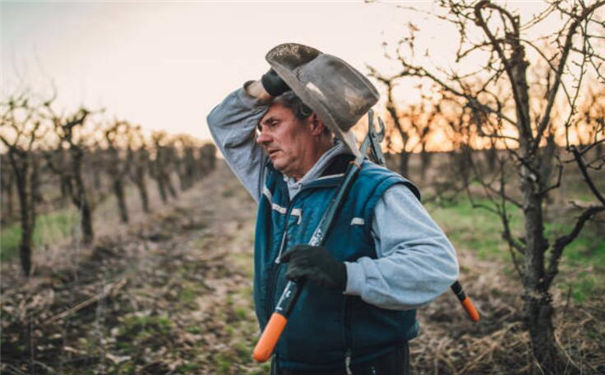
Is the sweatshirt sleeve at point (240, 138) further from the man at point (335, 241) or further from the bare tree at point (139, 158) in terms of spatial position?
the bare tree at point (139, 158)

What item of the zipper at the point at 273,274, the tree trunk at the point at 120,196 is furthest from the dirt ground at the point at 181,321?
the tree trunk at the point at 120,196

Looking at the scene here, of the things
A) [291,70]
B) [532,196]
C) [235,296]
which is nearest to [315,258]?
[291,70]

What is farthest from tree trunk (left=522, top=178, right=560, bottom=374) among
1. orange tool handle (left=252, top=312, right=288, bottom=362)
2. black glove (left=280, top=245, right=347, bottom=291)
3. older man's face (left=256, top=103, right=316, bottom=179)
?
orange tool handle (left=252, top=312, right=288, bottom=362)

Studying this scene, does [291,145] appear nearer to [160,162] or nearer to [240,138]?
[240,138]

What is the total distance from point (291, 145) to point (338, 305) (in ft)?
2.72

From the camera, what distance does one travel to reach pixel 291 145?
2.14m

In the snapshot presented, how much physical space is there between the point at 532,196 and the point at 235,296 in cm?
512

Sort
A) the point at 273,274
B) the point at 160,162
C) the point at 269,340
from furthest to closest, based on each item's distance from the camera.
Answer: the point at 160,162 → the point at 273,274 → the point at 269,340

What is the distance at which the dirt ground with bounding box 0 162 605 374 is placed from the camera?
397 centimetres

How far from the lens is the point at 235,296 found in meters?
7.02

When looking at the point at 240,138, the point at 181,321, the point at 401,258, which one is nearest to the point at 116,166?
the point at 181,321

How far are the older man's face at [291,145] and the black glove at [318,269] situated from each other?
2.19 ft

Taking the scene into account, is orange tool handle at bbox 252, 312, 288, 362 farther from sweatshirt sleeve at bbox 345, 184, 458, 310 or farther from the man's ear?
the man's ear

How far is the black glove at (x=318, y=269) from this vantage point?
1516mm
